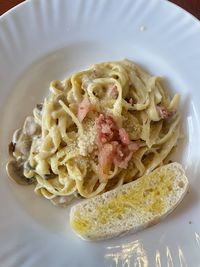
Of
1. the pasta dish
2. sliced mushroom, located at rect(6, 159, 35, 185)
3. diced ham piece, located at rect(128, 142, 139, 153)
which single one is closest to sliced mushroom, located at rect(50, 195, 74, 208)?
the pasta dish

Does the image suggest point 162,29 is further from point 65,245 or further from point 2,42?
point 65,245

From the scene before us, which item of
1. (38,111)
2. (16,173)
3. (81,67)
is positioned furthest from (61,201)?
(81,67)

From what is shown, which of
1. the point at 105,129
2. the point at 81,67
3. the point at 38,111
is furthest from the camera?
the point at 81,67

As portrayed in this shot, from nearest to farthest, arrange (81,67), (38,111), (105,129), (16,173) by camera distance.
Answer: (105,129) < (16,173) < (38,111) < (81,67)

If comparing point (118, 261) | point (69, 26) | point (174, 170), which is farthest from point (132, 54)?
point (118, 261)

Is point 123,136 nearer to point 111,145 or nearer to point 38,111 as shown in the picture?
point 111,145

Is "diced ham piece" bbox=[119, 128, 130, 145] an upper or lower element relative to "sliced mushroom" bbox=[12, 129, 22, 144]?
lower

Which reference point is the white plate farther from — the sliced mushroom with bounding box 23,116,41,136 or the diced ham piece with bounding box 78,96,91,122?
the diced ham piece with bounding box 78,96,91,122

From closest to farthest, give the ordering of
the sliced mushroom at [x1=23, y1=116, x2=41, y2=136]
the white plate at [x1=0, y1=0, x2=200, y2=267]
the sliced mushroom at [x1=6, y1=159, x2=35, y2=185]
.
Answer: the white plate at [x1=0, y1=0, x2=200, y2=267]
the sliced mushroom at [x1=6, y1=159, x2=35, y2=185]
the sliced mushroom at [x1=23, y1=116, x2=41, y2=136]
